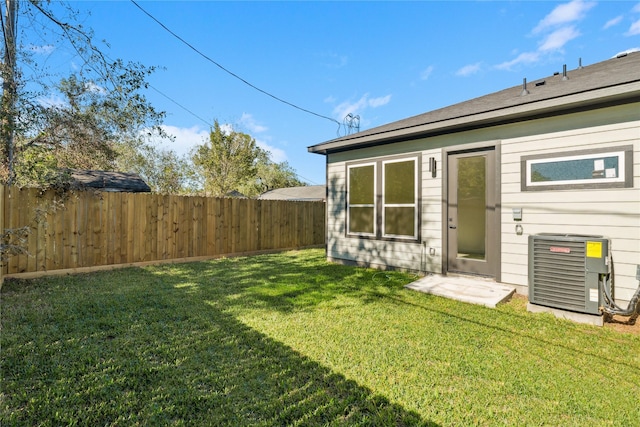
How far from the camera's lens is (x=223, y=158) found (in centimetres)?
2100

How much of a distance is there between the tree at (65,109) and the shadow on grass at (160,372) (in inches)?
94.7

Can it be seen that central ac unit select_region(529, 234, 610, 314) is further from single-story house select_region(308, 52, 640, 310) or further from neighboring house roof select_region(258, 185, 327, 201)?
neighboring house roof select_region(258, 185, 327, 201)

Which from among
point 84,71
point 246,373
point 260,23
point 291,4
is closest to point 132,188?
point 84,71

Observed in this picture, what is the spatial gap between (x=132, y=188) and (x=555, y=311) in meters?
10.4

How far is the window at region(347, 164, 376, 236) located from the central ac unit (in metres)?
3.00

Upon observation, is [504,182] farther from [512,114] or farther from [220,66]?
[220,66]

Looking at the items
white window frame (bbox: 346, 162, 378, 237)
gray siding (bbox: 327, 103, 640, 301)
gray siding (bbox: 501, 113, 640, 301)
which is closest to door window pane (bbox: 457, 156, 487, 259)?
gray siding (bbox: 327, 103, 640, 301)

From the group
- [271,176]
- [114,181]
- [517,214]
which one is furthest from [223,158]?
[517,214]

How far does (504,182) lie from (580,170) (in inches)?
33.6

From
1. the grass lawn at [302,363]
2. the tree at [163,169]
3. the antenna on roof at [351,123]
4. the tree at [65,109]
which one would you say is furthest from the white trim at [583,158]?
the tree at [163,169]

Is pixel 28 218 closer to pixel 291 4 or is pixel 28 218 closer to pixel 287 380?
pixel 287 380

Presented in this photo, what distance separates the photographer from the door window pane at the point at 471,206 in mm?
4934

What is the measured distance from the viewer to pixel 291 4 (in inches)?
348

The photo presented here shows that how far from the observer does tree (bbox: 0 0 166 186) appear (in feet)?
14.4
